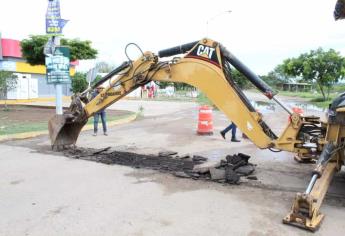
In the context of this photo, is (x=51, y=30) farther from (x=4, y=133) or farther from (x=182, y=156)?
(x=182, y=156)

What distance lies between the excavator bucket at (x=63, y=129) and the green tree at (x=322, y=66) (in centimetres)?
3752

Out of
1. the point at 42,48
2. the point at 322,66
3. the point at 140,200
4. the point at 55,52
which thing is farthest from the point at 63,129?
the point at 322,66

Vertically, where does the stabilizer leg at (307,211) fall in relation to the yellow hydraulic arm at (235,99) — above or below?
below

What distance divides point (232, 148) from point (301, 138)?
4.52m

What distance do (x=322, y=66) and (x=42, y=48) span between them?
30.4 metres

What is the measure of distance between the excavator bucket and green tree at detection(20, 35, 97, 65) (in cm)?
1793

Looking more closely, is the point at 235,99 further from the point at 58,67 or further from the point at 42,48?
the point at 42,48

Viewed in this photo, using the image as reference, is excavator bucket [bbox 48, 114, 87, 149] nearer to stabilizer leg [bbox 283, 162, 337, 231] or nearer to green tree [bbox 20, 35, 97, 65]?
stabilizer leg [bbox 283, 162, 337, 231]

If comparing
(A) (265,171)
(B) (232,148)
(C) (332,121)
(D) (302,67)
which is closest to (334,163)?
(C) (332,121)

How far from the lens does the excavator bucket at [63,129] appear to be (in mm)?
9578

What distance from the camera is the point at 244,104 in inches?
281

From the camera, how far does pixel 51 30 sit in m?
13.2

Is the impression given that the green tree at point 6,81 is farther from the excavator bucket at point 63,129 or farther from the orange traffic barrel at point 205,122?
the excavator bucket at point 63,129

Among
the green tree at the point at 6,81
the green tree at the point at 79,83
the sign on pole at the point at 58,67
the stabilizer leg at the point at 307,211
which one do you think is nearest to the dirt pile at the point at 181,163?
the stabilizer leg at the point at 307,211
